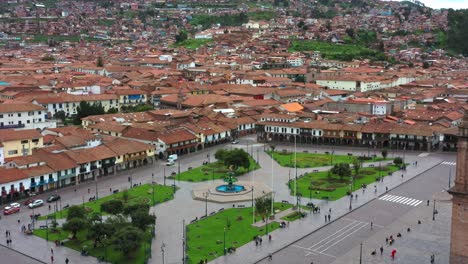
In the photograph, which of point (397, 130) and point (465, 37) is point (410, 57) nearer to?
point (465, 37)

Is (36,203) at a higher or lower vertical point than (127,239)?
lower

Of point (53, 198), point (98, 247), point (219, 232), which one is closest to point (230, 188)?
point (219, 232)

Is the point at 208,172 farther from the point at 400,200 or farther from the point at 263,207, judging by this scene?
the point at 400,200

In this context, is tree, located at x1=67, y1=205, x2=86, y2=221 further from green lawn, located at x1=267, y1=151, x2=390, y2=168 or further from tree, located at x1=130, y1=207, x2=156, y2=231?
green lawn, located at x1=267, y1=151, x2=390, y2=168

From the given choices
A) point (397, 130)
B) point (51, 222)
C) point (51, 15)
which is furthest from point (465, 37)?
point (51, 15)

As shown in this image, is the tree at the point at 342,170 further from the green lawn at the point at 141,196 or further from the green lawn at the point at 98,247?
the green lawn at the point at 98,247
